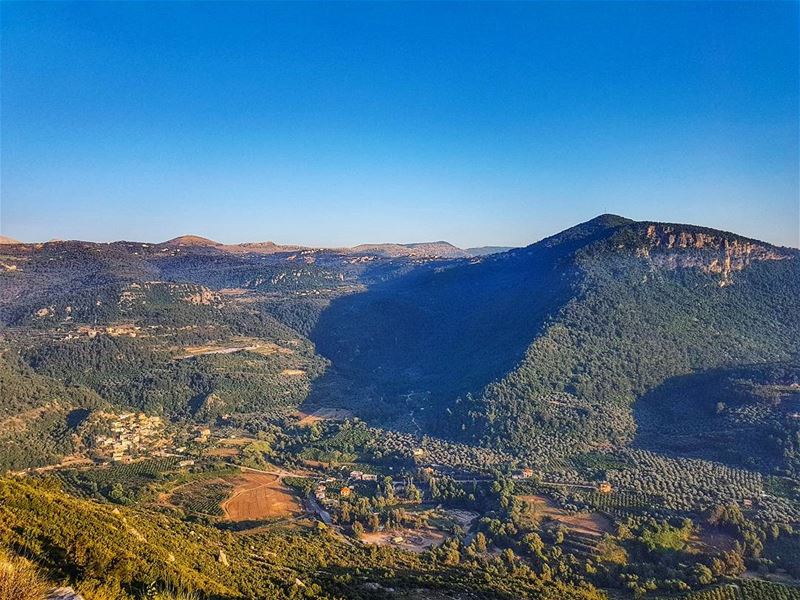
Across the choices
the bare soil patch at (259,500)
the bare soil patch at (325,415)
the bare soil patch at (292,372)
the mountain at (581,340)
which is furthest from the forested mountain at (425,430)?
the bare soil patch at (292,372)

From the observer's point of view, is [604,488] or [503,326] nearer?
[604,488]

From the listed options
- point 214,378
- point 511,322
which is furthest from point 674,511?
point 214,378

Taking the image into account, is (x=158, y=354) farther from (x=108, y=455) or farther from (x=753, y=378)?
(x=753, y=378)

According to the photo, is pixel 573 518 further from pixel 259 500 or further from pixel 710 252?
pixel 710 252

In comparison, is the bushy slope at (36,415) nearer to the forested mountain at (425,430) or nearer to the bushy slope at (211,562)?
the forested mountain at (425,430)

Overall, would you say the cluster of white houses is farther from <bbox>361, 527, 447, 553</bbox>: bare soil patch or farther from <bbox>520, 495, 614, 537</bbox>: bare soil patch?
<bbox>520, 495, 614, 537</bbox>: bare soil patch

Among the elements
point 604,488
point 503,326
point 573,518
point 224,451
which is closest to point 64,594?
point 573,518
